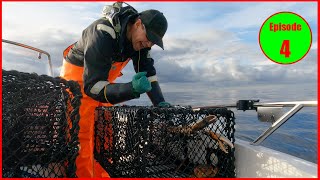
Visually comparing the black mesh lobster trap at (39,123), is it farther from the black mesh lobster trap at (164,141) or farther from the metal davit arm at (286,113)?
the metal davit arm at (286,113)

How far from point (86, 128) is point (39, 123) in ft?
2.86

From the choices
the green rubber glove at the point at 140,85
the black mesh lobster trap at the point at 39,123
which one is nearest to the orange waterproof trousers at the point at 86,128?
the black mesh lobster trap at the point at 39,123

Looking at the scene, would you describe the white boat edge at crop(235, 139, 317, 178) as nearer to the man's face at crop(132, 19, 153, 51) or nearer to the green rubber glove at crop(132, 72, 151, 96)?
the green rubber glove at crop(132, 72, 151, 96)

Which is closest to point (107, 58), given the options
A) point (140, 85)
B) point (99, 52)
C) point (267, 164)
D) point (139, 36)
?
point (99, 52)

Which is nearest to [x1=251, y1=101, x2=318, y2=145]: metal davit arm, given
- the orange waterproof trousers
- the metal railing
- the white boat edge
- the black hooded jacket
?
the metal railing

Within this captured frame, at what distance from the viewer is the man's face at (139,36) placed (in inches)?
103

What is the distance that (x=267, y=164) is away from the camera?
7.40ft

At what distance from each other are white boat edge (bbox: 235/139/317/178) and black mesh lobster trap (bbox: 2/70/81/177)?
1532mm

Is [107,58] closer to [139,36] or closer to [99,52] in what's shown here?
[99,52]

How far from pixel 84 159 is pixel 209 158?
1.31 m

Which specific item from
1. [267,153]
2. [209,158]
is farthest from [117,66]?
[267,153]

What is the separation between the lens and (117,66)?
3.05 meters

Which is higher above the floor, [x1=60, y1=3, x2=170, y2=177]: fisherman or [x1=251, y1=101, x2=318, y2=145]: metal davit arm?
[x1=60, y1=3, x2=170, y2=177]: fisherman

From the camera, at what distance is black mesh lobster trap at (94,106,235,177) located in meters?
2.32
